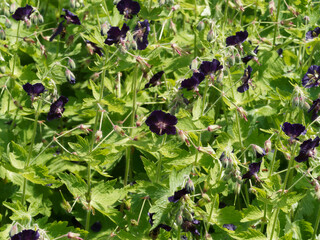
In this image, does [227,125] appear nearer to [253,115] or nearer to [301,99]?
[253,115]

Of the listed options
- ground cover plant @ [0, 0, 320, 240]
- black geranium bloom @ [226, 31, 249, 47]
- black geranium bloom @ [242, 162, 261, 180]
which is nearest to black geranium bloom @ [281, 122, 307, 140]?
ground cover plant @ [0, 0, 320, 240]

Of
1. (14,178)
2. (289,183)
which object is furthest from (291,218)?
(14,178)

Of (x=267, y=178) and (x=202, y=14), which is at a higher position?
(x=202, y=14)

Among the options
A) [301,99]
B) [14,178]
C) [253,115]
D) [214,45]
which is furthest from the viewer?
[253,115]

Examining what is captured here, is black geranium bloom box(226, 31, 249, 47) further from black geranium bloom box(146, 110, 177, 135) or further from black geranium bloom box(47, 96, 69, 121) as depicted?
black geranium bloom box(47, 96, 69, 121)

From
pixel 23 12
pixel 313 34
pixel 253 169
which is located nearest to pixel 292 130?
pixel 253 169

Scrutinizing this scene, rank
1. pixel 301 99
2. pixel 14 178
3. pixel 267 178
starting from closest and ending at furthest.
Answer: pixel 301 99, pixel 267 178, pixel 14 178

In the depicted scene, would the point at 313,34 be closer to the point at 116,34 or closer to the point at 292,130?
the point at 292,130
